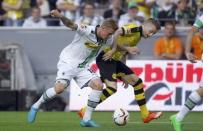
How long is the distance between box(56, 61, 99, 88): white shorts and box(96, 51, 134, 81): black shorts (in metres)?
0.39

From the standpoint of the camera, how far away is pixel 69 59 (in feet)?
43.4

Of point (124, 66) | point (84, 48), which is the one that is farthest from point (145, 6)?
point (84, 48)

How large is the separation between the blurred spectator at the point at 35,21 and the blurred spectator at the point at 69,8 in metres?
0.84

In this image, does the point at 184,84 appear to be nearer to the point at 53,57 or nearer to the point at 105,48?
the point at 53,57

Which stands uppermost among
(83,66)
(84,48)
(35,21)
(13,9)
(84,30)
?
(84,30)

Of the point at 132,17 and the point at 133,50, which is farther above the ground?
the point at 133,50

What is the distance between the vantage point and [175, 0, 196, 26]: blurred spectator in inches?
777

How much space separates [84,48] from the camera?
43.1 feet

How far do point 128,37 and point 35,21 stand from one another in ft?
21.4

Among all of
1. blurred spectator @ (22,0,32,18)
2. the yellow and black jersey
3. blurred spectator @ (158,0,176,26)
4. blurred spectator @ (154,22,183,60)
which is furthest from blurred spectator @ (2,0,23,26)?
the yellow and black jersey

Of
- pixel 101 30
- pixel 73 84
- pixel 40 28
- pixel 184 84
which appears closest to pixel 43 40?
pixel 40 28

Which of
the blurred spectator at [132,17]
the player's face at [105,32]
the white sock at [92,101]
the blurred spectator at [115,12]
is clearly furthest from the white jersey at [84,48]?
the blurred spectator at [115,12]

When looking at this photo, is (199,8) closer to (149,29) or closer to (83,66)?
(149,29)

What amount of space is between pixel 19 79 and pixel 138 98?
5.31 m
